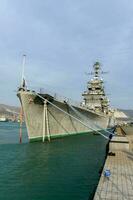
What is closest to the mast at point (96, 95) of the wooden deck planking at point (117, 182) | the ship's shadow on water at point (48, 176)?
Answer: the ship's shadow on water at point (48, 176)

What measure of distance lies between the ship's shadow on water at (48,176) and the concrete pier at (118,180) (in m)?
1.14

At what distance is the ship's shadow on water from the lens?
13.9 meters

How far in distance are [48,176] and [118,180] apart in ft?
23.0

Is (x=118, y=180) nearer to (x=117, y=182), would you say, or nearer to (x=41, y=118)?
(x=117, y=182)

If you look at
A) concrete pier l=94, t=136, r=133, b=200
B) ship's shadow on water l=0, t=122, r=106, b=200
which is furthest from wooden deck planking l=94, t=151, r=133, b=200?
ship's shadow on water l=0, t=122, r=106, b=200

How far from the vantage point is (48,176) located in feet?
57.3

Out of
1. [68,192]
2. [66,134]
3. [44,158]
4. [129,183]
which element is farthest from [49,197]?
[66,134]

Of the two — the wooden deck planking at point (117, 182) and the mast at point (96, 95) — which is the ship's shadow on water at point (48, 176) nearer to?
the wooden deck planking at point (117, 182)

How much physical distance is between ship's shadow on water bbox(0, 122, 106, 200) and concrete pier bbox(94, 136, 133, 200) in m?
1.14

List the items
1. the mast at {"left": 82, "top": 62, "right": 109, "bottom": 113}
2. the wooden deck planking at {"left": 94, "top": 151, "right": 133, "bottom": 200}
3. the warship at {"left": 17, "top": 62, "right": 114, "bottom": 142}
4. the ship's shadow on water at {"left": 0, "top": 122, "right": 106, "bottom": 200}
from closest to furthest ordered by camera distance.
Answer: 1. the wooden deck planking at {"left": 94, "top": 151, "right": 133, "bottom": 200}
2. the ship's shadow on water at {"left": 0, "top": 122, "right": 106, "bottom": 200}
3. the warship at {"left": 17, "top": 62, "right": 114, "bottom": 142}
4. the mast at {"left": 82, "top": 62, "right": 109, "bottom": 113}

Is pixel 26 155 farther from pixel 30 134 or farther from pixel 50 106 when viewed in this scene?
pixel 50 106

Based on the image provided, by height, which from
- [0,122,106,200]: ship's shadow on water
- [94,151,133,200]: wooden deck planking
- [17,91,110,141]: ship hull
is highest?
[17,91,110,141]: ship hull

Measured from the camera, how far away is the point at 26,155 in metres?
25.3

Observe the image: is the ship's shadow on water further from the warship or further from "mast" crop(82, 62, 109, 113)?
"mast" crop(82, 62, 109, 113)
